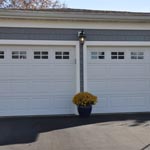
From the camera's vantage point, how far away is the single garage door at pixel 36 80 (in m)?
10.3

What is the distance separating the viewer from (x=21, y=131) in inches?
310

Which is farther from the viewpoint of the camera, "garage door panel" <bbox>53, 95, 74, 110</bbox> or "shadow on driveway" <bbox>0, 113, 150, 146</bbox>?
"garage door panel" <bbox>53, 95, 74, 110</bbox>

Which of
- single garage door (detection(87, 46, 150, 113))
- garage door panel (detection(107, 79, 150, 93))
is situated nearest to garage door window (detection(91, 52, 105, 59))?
single garage door (detection(87, 46, 150, 113))

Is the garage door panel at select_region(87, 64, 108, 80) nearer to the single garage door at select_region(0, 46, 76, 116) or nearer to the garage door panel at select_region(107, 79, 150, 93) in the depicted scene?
the garage door panel at select_region(107, 79, 150, 93)

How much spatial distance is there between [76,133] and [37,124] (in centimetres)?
157

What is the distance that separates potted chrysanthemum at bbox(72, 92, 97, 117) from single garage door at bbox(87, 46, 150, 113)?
76cm

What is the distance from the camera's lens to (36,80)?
412 inches

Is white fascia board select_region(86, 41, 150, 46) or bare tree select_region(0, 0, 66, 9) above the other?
bare tree select_region(0, 0, 66, 9)

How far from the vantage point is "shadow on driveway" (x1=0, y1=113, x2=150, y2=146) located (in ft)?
23.8

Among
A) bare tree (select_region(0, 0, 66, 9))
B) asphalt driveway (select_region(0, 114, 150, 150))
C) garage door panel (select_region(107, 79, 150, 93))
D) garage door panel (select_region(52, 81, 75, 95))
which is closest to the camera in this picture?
asphalt driveway (select_region(0, 114, 150, 150))

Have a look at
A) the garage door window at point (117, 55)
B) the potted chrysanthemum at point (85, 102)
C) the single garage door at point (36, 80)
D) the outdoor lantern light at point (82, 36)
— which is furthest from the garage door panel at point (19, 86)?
the garage door window at point (117, 55)

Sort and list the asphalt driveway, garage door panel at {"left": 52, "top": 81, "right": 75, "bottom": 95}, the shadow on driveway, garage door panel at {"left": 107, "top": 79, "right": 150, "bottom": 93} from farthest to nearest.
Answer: garage door panel at {"left": 107, "top": 79, "right": 150, "bottom": 93} → garage door panel at {"left": 52, "top": 81, "right": 75, "bottom": 95} → the shadow on driveway → the asphalt driveway

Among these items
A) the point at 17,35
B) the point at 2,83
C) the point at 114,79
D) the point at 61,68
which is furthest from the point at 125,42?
the point at 2,83

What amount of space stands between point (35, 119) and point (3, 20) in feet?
10.4
